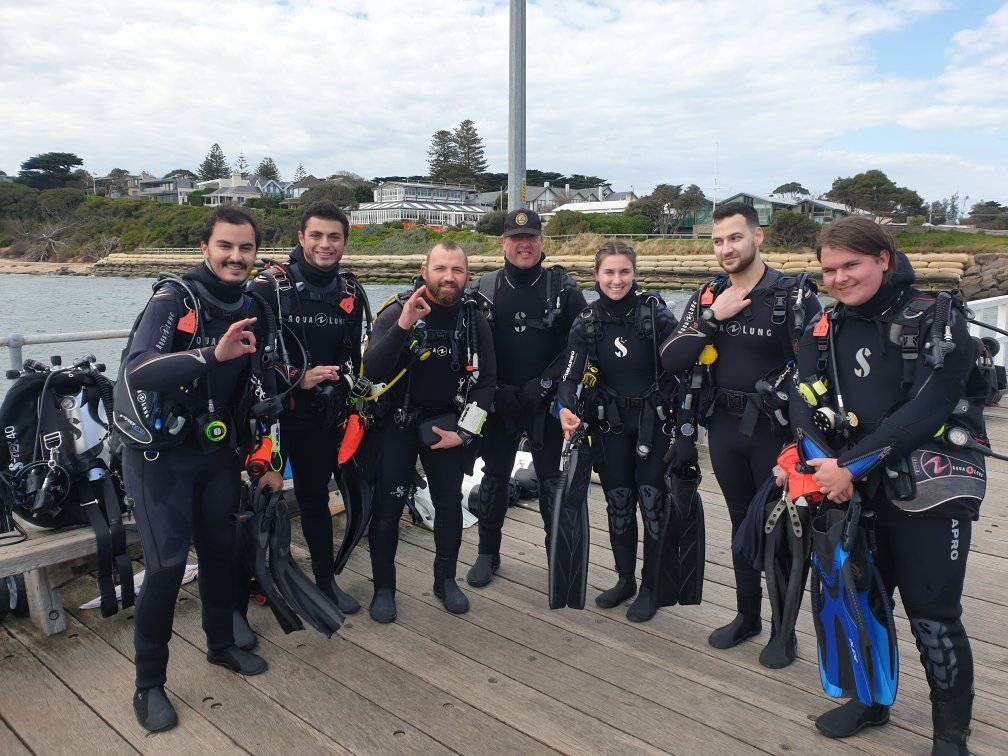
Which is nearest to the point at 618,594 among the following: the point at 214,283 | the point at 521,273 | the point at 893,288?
the point at 521,273

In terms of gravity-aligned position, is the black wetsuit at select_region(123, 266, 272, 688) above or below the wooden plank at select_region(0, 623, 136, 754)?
above

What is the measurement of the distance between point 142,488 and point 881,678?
2628 mm

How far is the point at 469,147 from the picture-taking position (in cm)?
9356

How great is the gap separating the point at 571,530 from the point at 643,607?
496 mm

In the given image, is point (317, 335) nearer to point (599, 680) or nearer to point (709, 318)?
point (709, 318)

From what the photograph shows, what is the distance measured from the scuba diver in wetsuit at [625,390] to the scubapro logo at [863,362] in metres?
1.00

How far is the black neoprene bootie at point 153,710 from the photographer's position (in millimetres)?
2441

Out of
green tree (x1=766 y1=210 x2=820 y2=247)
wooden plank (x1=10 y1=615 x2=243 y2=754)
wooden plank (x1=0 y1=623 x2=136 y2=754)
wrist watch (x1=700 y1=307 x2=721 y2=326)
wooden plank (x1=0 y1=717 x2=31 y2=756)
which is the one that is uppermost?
green tree (x1=766 y1=210 x2=820 y2=247)

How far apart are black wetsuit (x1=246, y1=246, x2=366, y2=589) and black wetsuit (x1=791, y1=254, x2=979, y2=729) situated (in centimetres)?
207

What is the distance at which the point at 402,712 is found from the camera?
2.56 metres

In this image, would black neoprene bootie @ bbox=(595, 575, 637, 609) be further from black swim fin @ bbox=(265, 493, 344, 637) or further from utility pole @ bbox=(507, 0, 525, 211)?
utility pole @ bbox=(507, 0, 525, 211)

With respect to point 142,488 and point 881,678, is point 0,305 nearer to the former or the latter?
point 142,488

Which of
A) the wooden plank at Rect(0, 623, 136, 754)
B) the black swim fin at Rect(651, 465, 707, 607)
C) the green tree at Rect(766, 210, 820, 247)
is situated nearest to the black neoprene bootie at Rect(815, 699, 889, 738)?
the black swim fin at Rect(651, 465, 707, 607)

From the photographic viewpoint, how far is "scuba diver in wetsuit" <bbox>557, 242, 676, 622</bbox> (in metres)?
3.26
